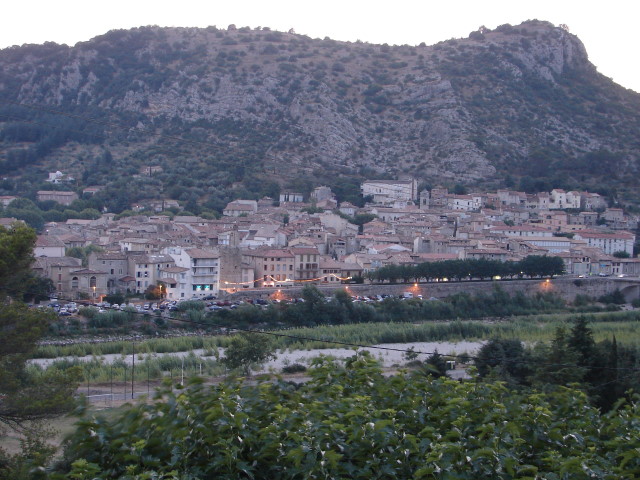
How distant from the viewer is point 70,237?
81.2 ft

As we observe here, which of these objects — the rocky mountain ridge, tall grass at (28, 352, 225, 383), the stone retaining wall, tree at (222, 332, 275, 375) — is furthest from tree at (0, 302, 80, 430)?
the rocky mountain ridge

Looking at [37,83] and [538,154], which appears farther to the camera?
[37,83]

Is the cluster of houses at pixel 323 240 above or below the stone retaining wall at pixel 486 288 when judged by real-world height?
above

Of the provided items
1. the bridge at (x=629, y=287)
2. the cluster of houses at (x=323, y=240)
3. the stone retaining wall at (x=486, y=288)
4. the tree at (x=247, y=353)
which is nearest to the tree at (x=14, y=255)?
the tree at (x=247, y=353)

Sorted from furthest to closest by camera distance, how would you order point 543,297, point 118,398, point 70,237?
point 70,237, point 543,297, point 118,398

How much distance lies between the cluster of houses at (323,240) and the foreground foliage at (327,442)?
659 inches

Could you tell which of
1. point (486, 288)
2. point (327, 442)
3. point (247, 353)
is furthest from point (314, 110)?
point (327, 442)

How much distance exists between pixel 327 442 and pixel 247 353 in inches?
428

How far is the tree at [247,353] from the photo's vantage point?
13.0 metres

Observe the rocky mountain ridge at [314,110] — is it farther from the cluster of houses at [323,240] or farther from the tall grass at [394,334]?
the tall grass at [394,334]

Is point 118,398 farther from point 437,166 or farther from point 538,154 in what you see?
point 538,154

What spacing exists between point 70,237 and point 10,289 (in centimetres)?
1860

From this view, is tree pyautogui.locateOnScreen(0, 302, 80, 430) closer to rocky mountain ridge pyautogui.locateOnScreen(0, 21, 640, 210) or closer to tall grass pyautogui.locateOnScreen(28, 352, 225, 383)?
tall grass pyautogui.locateOnScreen(28, 352, 225, 383)

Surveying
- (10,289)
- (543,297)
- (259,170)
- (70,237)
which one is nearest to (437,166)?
(259,170)
